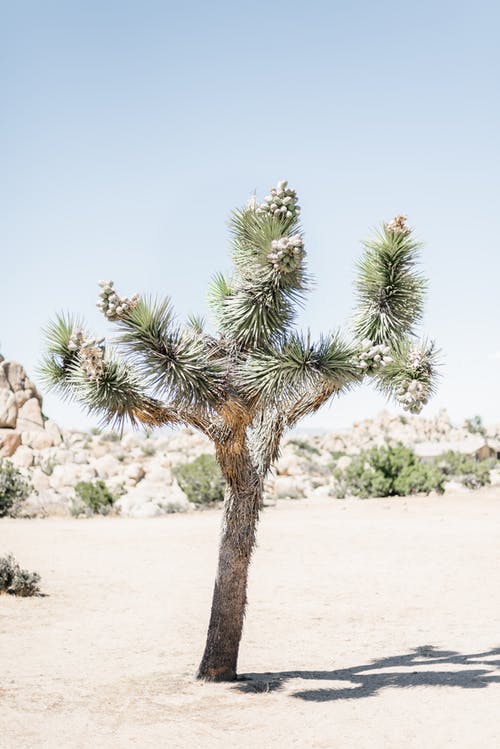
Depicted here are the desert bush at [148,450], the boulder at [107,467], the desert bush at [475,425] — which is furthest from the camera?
the desert bush at [475,425]

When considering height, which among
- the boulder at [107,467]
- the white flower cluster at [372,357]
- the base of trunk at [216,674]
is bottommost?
the base of trunk at [216,674]

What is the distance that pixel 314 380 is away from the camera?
21.3ft

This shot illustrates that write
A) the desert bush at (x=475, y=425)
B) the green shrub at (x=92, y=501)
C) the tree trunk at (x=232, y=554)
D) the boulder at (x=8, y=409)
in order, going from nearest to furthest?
the tree trunk at (x=232, y=554) < the green shrub at (x=92, y=501) < the boulder at (x=8, y=409) < the desert bush at (x=475, y=425)

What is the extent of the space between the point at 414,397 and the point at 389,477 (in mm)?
20514

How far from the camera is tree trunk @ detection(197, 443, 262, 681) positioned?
741 centimetres

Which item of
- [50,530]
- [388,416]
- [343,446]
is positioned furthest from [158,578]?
[388,416]

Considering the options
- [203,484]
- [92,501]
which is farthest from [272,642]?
[203,484]

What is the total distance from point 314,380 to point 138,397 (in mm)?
1541

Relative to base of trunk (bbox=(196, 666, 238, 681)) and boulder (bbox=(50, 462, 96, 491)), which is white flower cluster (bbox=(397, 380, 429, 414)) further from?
boulder (bbox=(50, 462, 96, 491))

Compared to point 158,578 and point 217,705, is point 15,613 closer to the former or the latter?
point 158,578

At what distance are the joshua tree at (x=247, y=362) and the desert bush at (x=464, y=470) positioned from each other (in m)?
22.6

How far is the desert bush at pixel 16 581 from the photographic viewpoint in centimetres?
1201

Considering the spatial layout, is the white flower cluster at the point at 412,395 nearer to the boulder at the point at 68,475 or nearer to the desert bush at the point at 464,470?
the desert bush at the point at 464,470

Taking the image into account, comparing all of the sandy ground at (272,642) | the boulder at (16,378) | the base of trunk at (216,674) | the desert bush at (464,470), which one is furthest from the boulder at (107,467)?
the base of trunk at (216,674)
